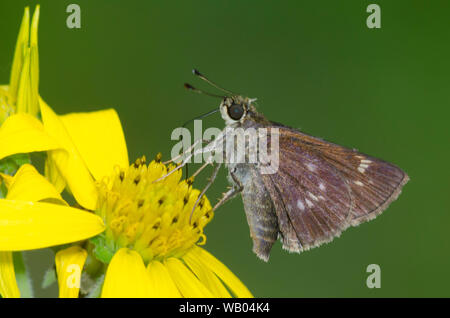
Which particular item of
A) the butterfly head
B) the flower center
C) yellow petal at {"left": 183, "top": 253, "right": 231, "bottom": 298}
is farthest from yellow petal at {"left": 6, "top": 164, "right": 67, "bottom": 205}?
the butterfly head

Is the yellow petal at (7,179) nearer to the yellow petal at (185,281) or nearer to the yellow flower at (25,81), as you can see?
the yellow flower at (25,81)

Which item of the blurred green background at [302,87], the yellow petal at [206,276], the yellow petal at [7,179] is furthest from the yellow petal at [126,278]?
the blurred green background at [302,87]

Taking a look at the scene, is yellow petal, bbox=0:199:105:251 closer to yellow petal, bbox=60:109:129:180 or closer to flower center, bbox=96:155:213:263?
flower center, bbox=96:155:213:263

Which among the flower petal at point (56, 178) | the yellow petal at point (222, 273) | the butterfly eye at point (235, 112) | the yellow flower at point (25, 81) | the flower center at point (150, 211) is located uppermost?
the yellow flower at point (25, 81)

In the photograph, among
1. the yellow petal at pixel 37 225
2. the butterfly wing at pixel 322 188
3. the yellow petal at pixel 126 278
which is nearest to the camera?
the yellow petal at pixel 37 225

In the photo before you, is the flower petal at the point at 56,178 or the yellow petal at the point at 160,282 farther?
the flower petal at the point at 56,178

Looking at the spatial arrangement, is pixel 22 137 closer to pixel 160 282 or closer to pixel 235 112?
pixel 160 282

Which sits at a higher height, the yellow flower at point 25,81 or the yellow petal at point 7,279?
the yellow flower at point 25,81
